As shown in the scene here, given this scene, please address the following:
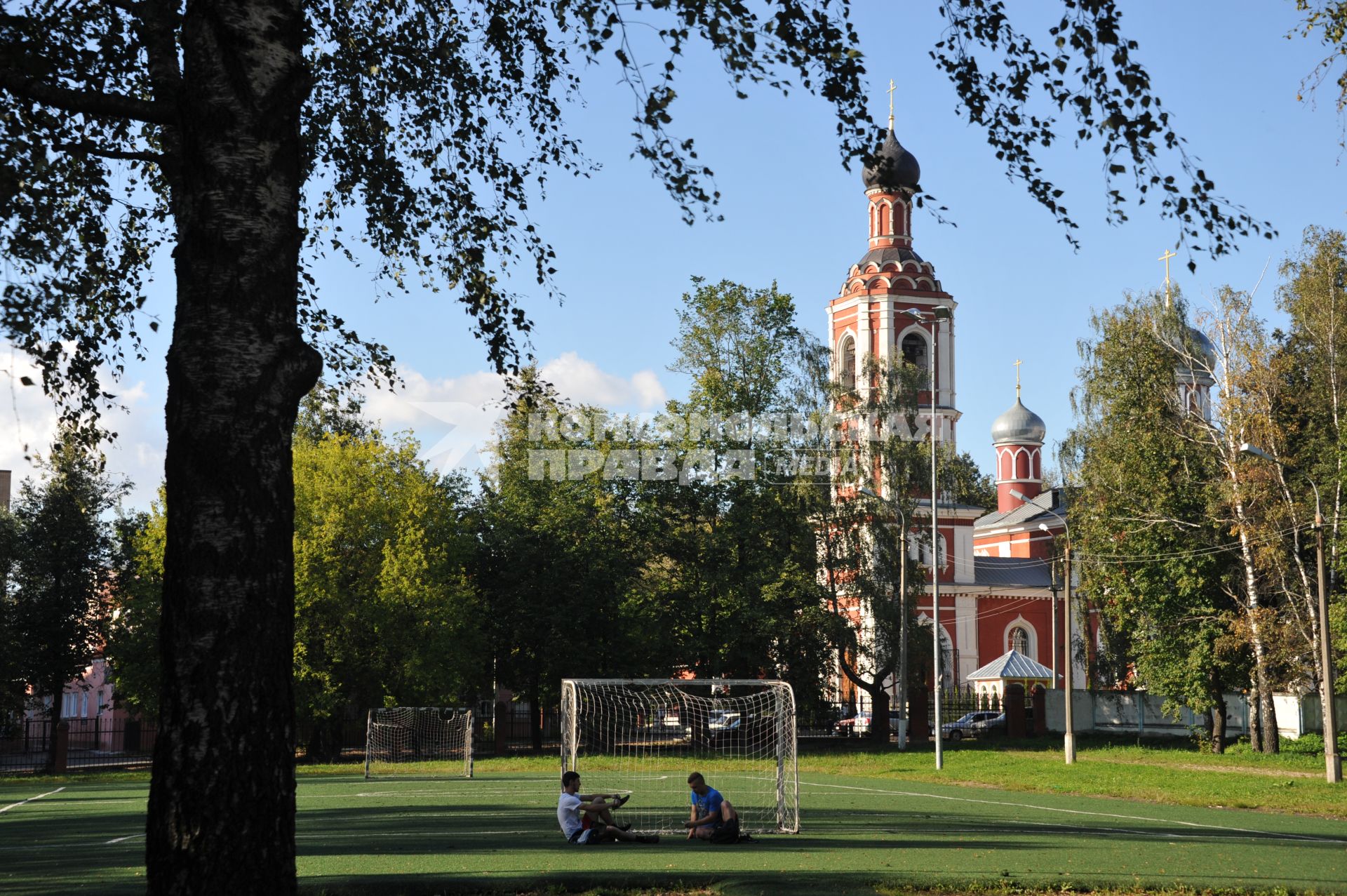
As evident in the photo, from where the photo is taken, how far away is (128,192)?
376 inches

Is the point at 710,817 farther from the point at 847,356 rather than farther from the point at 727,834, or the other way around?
the point at 847,356

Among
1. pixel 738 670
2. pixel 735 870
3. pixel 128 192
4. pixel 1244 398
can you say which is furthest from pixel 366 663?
pixel 128 192

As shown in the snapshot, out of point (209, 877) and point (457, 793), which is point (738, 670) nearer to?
point (457, 793)

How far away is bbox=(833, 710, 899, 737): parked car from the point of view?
157 feet

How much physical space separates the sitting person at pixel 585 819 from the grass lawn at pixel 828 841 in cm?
23

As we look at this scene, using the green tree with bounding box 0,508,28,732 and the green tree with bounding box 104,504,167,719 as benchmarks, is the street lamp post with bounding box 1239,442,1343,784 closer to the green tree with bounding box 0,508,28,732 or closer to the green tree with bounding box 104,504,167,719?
the green tree with bounding box 104,504,167,719

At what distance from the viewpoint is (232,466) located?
18.0ft

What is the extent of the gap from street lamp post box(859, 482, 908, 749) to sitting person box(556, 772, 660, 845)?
1145 inches

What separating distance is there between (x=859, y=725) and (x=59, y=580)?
92.3 feet

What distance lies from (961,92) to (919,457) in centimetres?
3881

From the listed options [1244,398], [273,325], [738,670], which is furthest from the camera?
[738,670]

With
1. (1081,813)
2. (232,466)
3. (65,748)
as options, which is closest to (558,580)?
(65,748)

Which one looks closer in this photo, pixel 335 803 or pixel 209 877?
pixel 209 877

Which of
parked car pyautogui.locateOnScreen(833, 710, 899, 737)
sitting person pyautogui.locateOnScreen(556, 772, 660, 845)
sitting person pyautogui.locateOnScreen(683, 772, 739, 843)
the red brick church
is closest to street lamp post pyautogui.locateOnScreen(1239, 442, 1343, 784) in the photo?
sitting person pyautogui.locateOnScreen(683, 772, 739, 843)
